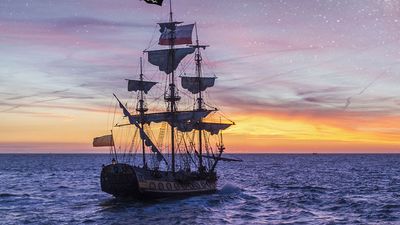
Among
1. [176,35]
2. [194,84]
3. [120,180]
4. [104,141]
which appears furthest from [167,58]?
[120,180]

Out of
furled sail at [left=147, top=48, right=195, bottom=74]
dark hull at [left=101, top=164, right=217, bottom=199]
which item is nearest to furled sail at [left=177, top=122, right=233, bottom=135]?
furled sail at [left=147, top=48, right=195, bottom=74]

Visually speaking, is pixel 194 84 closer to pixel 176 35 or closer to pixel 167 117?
pixel 176 35

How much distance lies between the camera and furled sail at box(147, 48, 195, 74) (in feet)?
251

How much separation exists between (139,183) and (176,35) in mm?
24580

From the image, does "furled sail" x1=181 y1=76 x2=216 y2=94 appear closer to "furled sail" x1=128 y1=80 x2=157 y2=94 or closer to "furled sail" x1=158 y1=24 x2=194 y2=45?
"furled sail" x1=158 y1=24 x2=194 y2=45

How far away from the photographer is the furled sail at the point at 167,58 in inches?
3010

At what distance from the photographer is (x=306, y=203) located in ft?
207

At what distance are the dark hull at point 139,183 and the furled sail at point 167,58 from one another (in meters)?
17.0

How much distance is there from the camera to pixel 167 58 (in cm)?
7694

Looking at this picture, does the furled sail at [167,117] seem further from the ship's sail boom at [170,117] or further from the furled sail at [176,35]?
the furled sail at [176,35]

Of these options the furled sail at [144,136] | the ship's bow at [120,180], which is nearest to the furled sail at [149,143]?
the furled sail at [144,136]

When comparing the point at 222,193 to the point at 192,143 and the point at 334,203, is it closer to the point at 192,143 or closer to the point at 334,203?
the point at 192,143

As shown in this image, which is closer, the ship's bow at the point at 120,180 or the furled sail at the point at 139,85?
the ship's bow at the point at 120,180

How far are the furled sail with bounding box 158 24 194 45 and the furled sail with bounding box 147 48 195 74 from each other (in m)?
1.32
